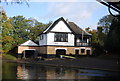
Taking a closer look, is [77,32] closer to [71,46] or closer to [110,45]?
[71,46]

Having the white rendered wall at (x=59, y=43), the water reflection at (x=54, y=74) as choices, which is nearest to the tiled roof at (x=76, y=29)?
the white rendered wall at (x=59, y=43)

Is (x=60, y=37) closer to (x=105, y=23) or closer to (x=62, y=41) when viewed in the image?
(x=62, y=41)

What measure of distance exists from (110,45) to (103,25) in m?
20.7

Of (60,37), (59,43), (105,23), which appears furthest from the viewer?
(105,23)

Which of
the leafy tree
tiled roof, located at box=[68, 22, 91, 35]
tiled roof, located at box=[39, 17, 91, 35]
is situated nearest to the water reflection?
tiled roof, located at box=[39, 17, 91, 35]

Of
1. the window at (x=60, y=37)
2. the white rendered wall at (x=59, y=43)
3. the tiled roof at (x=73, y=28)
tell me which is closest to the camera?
the white rendered wall at (x=59, y=43)

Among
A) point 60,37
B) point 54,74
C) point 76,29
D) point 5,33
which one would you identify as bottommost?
point 54,74

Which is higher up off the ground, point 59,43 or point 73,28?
point 73,28

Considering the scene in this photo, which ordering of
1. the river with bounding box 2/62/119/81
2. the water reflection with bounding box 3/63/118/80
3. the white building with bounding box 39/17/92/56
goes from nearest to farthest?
the river with bounding box 2/62/119/81
the water reflection with bounding box 3/63/118/80
the white building with bounding box 39/17/92/56

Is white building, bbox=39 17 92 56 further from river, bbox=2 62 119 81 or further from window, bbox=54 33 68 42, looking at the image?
river, bbox=2 62 119 81

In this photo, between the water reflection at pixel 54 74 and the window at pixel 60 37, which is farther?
the window at pixel 60 37

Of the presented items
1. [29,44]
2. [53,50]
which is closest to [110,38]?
[53,50]

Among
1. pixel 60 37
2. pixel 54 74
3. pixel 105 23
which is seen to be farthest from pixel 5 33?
pixel 54 74

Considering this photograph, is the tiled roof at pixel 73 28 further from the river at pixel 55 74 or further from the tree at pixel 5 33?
the river at pixel 55 74
